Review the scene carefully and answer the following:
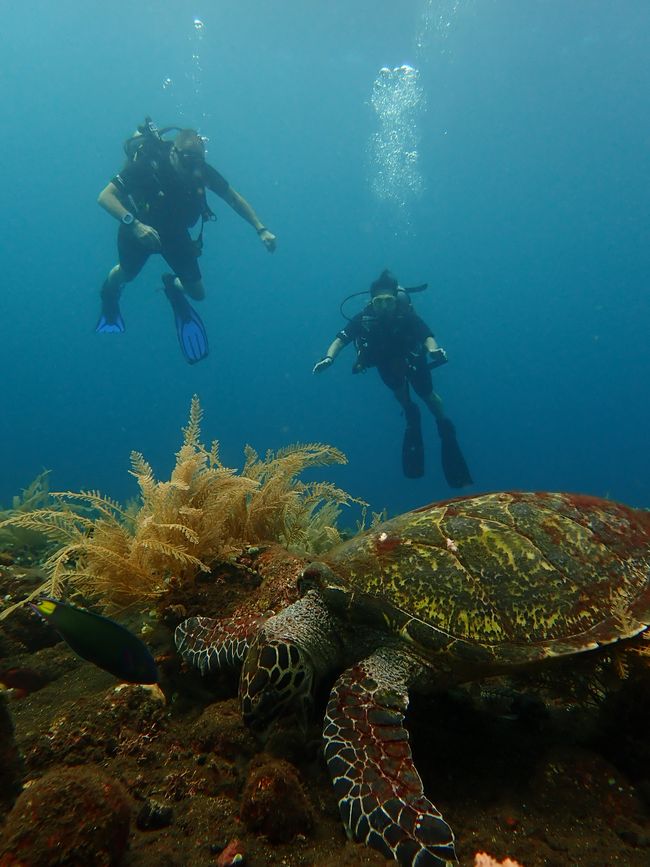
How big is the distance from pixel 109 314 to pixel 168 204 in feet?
12.7

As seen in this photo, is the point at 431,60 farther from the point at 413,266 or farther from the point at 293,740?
the point at 293,740

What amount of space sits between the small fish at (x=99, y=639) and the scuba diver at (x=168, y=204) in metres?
10.5

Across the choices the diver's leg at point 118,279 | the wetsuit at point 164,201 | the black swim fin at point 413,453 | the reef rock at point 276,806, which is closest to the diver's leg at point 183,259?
the wetsuit at point 164,201

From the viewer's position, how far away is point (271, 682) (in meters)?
2.13

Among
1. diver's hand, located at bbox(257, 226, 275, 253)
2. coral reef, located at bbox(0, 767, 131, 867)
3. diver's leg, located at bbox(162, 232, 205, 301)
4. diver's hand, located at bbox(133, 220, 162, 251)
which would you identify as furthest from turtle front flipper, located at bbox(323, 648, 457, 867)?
diver's leg, located at bbox(162, 232, 205, 301)

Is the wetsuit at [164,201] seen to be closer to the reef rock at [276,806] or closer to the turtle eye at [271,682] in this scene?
the turtle eye at [271,682]

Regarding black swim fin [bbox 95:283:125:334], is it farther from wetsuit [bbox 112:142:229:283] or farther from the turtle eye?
the turtle eye

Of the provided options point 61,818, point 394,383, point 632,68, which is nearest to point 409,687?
point 61,818

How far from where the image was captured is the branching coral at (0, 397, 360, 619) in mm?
3336

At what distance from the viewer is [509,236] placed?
106m

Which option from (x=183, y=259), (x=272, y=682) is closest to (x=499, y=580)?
(x=272, y=682)

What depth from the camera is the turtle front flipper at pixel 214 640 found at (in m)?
2.46

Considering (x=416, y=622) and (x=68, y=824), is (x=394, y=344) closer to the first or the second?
(x=416, y=622)

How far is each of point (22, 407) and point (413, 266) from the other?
412 feet
